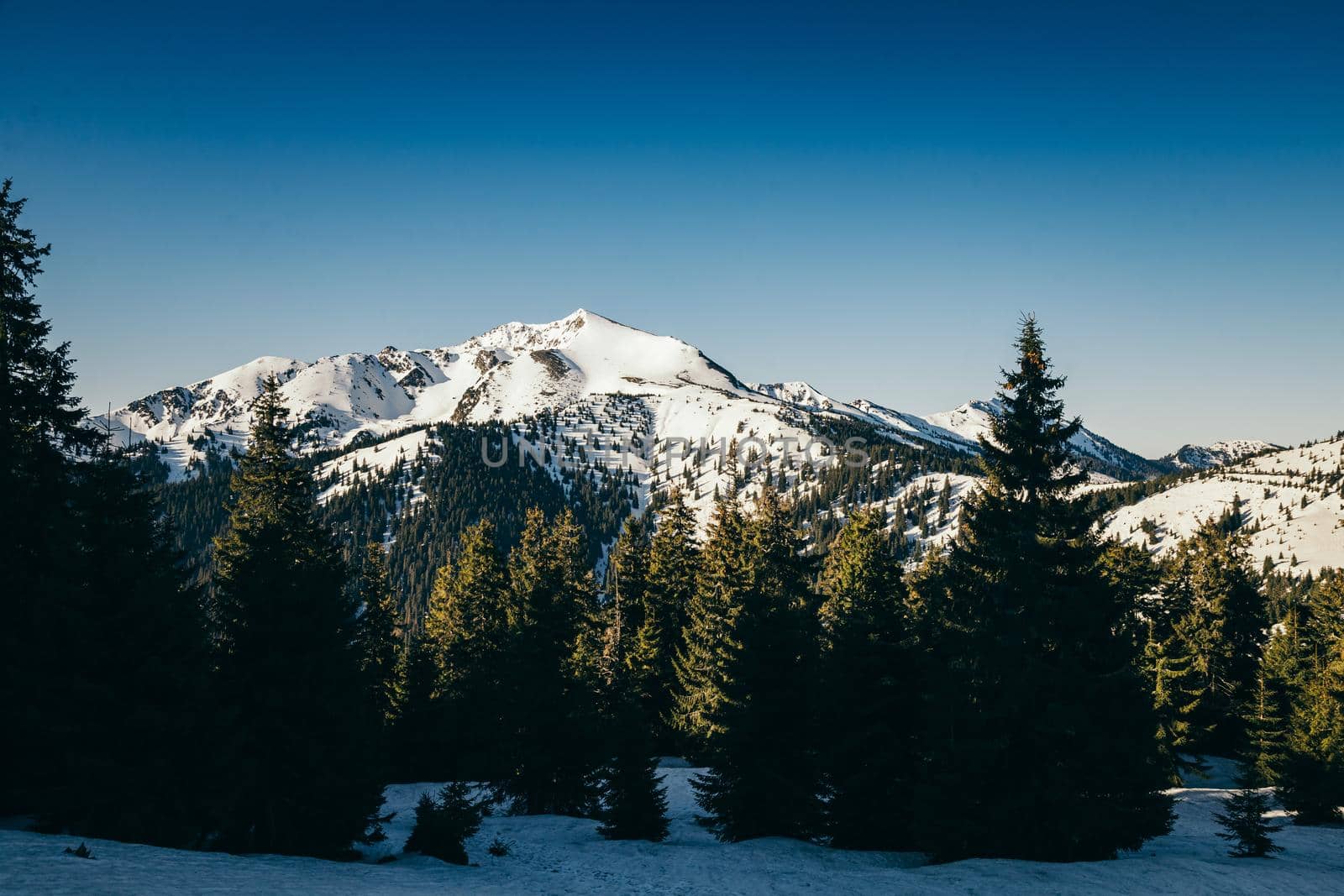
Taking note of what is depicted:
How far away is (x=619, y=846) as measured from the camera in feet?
66.3

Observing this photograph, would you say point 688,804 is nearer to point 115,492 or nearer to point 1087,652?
point 1087,652

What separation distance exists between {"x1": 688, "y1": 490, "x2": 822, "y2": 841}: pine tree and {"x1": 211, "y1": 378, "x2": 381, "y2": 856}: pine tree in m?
10.3

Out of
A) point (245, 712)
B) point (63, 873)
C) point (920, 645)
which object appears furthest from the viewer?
point (920, 645)

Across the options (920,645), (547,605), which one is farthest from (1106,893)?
(547,605)

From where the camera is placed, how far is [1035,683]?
17.6 meters

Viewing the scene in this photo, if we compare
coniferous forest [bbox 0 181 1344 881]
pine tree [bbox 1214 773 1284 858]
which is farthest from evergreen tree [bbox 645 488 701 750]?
pine tree [bbox 1214 773 1284 858]

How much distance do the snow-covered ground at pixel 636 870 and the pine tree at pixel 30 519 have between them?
13.4 ft

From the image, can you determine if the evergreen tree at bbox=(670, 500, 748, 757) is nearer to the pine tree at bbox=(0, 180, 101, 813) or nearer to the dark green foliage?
the dark green foliage

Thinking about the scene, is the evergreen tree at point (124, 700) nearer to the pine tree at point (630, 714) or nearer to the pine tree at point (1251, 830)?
the pine tree at point (630, 714)

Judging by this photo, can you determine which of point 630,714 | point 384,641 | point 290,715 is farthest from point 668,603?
point 290,715

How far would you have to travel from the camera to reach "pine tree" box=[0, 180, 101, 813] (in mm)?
13742

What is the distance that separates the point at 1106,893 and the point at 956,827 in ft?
13.8

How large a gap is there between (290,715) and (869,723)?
16.4m

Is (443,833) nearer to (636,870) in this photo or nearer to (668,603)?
(636,870)
